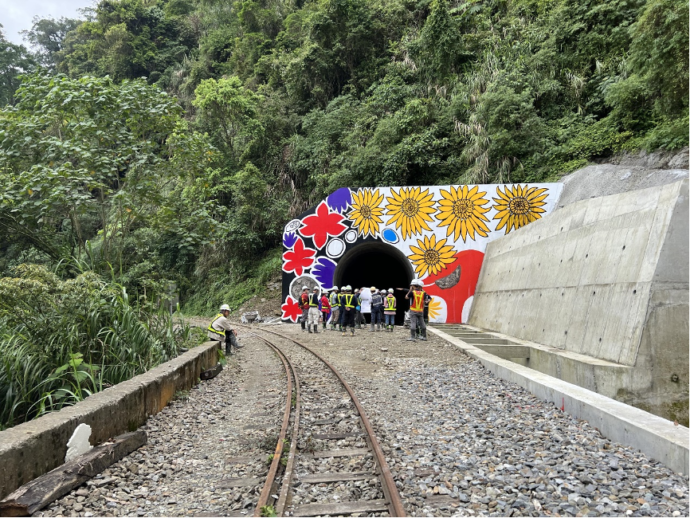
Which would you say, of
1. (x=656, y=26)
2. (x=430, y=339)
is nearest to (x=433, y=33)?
(x=656, y=26)

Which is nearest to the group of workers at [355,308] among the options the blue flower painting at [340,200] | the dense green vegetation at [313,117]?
the blue flower painting at [340,200]

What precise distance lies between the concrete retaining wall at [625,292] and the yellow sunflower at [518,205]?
580cm

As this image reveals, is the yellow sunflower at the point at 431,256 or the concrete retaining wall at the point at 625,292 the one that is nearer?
the concrete retaining wall at the point at 625,292

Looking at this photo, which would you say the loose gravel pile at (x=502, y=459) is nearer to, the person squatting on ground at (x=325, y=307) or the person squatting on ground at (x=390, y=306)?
the person squatting on ground at (x=390, y=306)

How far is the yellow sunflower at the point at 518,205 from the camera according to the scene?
17.0 meters

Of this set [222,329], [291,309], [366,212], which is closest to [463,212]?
[366,212]

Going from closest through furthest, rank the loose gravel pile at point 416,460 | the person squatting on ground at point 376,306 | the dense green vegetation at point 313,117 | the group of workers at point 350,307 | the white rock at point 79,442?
the loose gravel pile at point 416,460
the white rock at point 79,442
the dense green vegetation at point 313,117
the group of workers at point 350,307
the person squatting on ground at point 376,306

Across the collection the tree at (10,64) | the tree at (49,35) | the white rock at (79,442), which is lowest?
the white rock at (79,442)

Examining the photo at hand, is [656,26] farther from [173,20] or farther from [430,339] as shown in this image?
[173,20]

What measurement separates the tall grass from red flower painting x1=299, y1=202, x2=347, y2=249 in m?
12.2

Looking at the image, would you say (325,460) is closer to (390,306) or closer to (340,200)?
(390,306)

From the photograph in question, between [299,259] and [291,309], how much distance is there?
2146 mm

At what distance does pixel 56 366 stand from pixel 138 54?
41191mm

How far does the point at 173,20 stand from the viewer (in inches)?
1683
